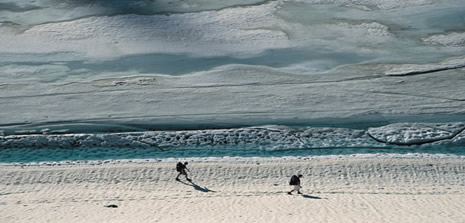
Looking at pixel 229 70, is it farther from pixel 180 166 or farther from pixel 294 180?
pixel 294 180

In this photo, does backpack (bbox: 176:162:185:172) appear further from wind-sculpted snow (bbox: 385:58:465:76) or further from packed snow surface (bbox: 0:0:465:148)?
wind-sculpted snow (bbox: 385:58:465:76)

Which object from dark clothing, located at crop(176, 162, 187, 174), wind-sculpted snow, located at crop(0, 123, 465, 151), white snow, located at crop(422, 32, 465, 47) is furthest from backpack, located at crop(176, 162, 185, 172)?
white snow, located at crop(422, 32, 465, 47)

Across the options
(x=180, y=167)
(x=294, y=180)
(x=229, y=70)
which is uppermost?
(x=229, y=70)

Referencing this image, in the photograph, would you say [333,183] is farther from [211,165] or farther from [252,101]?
[252,101]

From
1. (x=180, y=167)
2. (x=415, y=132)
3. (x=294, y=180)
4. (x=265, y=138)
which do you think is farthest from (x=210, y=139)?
(x=415, y=132)

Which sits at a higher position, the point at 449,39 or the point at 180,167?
the point at 449,39

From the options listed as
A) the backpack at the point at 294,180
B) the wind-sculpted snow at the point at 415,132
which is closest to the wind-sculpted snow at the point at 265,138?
the wind-sculpted snow at the point at 415,132

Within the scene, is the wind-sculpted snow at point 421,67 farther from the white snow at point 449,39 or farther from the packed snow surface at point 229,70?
the white snow at point 449,39

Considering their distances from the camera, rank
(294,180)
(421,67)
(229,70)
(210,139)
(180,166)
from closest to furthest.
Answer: (294,180) < (180,166) < (210,139) < (421,67) < (229,70)

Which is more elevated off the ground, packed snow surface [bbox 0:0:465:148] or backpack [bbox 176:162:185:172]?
packed snow surface [bbox 0:0:465:148]

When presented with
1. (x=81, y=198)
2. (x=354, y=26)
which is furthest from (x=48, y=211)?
(x=354, y=26)
